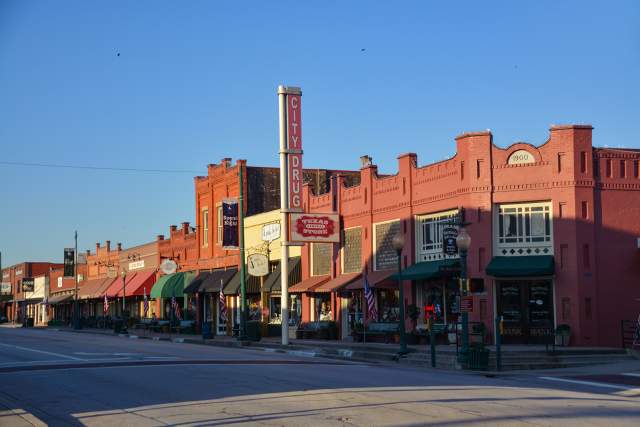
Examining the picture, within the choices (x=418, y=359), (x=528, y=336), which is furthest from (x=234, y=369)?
(x=528, y=336)

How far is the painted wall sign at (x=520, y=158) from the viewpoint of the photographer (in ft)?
105

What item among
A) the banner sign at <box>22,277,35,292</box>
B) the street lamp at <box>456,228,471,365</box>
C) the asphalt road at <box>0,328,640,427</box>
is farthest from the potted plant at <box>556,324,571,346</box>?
the banner sign at <box>22,277,35,292</box>

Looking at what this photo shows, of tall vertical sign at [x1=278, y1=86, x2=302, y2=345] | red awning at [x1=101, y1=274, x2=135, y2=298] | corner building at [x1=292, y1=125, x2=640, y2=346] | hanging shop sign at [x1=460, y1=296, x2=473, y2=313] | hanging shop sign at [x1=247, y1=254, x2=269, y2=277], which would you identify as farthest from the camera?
red awning at [x1=101, y1=274, x2=135, y2=298]

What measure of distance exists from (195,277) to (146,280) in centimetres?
1057

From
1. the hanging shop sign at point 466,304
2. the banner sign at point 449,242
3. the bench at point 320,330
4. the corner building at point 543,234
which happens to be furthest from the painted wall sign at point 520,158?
the bench at point 320,330

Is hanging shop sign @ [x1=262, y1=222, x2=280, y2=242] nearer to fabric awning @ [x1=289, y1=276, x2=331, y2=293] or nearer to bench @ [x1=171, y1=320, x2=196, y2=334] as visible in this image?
fabric awning @ [x1=289, y1=276, x2=331, y2=293]

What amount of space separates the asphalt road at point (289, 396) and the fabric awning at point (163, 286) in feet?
118

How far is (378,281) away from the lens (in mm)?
37125

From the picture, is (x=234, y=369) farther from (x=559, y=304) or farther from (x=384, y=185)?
(x=384, y=185)

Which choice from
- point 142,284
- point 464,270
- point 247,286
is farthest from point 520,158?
point 142,284

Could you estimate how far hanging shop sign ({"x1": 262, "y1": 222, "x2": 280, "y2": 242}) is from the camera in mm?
46978

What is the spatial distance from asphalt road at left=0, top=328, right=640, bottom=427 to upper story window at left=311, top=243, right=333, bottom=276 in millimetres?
17840

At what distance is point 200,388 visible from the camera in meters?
18.0

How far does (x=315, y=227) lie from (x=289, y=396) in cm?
2420
